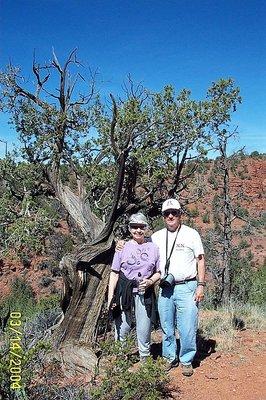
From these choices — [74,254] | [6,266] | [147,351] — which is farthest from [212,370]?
[6,266]

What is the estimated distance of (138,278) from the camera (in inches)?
197

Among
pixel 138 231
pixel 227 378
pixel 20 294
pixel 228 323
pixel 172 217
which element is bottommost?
pixel 20 294

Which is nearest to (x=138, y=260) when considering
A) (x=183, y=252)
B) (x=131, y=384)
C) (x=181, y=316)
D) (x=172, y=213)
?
(x=183, y=252)

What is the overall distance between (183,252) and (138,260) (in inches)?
19.5

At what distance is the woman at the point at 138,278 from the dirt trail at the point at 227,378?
0.58 meters

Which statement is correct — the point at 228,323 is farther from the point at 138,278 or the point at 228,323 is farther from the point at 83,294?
the point at 138,278

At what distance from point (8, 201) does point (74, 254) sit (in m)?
2.55

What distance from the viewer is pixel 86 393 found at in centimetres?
440

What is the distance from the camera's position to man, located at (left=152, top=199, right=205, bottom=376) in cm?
503

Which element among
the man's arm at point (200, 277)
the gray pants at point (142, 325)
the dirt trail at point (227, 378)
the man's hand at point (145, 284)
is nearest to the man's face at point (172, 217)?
the man's arm at point (200, 277)

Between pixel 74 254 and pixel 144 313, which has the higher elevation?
pixel 74 254

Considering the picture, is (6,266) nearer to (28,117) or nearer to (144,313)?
(28,117)

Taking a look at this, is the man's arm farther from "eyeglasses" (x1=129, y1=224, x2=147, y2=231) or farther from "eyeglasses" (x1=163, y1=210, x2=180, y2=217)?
"eyeglasses" (x1=129, y1=224, x2=147, y2=231)

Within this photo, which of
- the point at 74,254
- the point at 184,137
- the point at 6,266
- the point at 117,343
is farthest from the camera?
the point at 6,266
